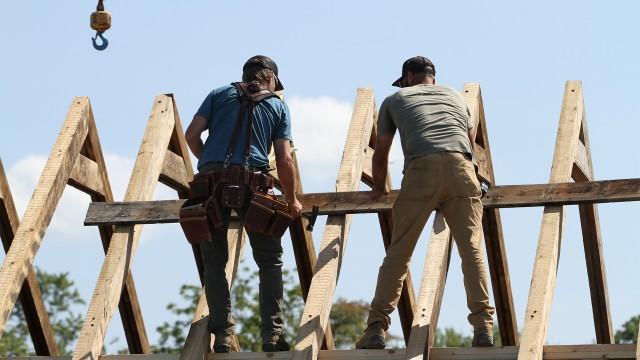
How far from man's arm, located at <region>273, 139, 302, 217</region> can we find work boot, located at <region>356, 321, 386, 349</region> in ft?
2.59

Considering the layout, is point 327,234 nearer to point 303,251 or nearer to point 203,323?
point 203,323

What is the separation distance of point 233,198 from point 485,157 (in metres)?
2.93

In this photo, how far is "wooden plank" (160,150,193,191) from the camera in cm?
907

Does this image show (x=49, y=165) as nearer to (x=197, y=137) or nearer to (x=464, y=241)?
(x=197, y=137)

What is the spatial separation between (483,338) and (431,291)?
1.45 ft

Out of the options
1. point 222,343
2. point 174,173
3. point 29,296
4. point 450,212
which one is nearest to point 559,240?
point 450,212

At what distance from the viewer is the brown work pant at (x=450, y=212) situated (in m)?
7.02

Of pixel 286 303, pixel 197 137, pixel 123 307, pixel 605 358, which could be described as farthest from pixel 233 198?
pixel 286 303

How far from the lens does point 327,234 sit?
7.75 metres

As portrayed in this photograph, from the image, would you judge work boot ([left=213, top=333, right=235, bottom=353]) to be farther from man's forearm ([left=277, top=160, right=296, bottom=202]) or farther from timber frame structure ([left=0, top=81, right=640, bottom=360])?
man's forearm ([left=277, top=160, right=296, bottom=202])

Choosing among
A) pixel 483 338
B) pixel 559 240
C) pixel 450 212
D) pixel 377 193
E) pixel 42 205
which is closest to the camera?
pixel 483 338

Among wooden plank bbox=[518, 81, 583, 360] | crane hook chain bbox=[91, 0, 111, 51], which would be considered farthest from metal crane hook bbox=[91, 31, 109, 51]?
wooden plank bbox=[518, 81, 583, 360]

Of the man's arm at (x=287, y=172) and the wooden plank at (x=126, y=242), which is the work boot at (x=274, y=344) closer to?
the man's arm at (x=287, y=172)

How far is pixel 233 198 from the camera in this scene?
7172 millimetres
